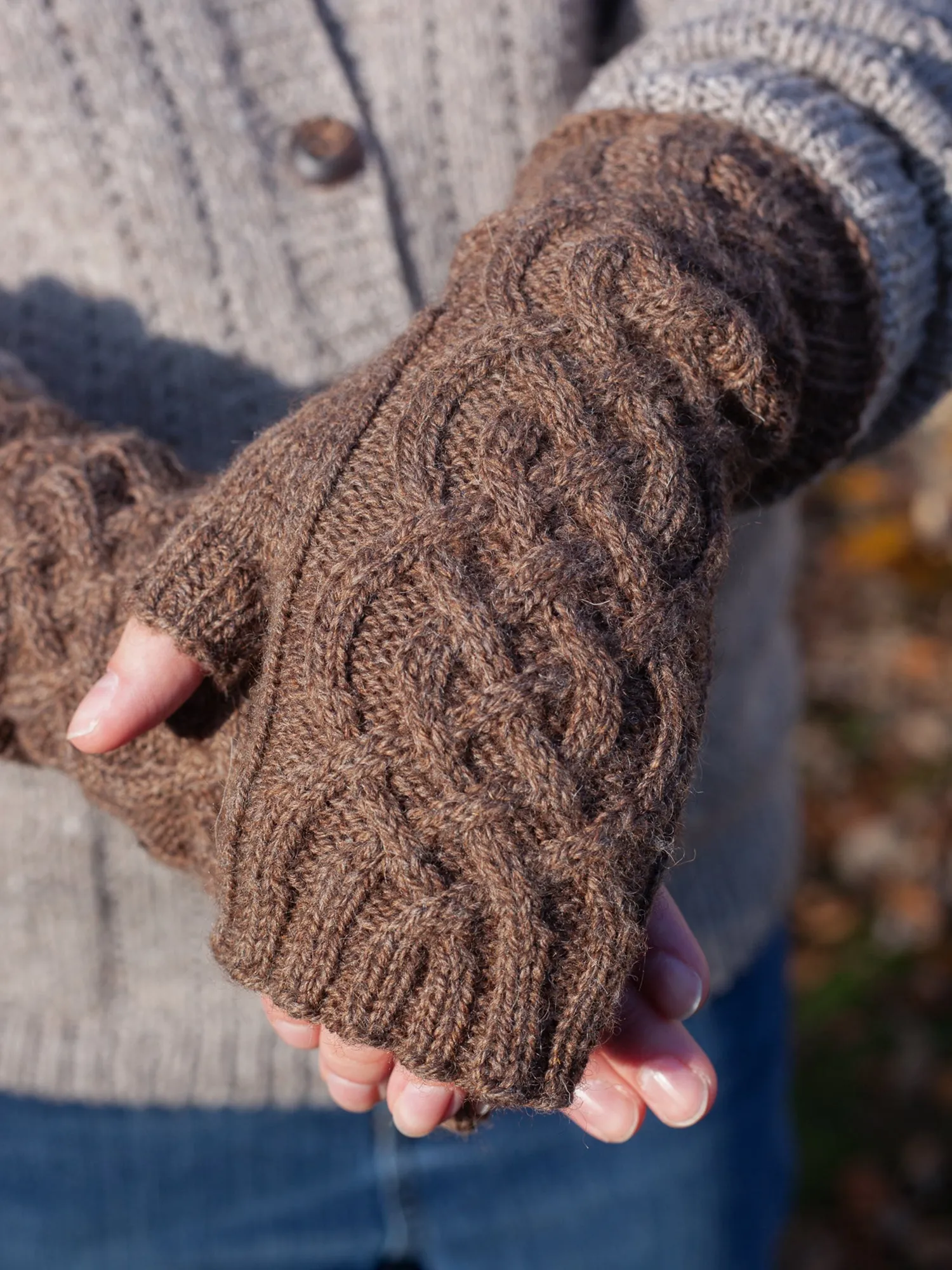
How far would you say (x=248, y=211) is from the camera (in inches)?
45.0

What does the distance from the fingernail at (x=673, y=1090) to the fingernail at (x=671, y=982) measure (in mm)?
54

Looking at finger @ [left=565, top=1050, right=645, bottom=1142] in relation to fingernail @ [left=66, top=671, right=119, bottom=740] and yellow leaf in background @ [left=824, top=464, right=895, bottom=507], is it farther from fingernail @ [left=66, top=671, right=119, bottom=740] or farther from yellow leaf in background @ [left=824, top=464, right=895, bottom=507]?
yellow leaf in background @ [left=824, top=464, right=895, bottom=507]

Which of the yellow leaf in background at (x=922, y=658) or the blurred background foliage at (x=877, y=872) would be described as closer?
→ the blurred background foliage at (x=877, y=872)

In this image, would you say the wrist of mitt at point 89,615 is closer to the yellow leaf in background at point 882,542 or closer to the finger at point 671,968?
the finger at point 671,968

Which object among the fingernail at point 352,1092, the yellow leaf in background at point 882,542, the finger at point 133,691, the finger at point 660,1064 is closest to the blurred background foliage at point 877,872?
the yellow leaf in background at point 882,542

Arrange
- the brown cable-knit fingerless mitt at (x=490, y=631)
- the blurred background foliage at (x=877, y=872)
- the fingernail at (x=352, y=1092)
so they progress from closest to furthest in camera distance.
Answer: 1. the brown cable-knit fingerless mitt at (x=490, y=631)
2. the fingernail at (x=352, y=1092)
3. the blurred background foliage at (x=877, y=872)

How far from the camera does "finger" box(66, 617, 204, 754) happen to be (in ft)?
2.67

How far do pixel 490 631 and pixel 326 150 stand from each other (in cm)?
68

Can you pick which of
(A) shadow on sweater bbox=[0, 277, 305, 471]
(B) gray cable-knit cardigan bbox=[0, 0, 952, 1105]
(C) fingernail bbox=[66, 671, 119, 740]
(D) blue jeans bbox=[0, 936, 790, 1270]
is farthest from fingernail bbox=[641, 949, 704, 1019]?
(A) shadow on sweater bbox=[0, 277, 305, 471]

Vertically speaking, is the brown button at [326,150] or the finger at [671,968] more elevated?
the brown button at [326,150]

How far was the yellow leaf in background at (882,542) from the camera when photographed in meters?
3.93

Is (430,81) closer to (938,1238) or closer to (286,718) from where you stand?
(286,718)

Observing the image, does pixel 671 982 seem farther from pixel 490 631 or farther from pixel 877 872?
pixel 877 872

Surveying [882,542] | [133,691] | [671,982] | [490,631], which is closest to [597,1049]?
[671,982]
